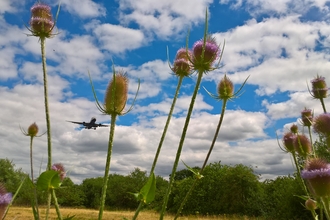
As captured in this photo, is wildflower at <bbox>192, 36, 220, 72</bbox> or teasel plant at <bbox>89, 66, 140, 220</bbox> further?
wildflower at <bbox>192, 36, 220, 72</bbox>

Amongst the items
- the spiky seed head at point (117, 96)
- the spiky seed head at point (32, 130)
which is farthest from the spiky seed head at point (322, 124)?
the spiky seed head at point (32, 130)

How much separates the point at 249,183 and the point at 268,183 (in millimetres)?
2286

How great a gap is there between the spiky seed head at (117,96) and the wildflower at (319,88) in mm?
4088

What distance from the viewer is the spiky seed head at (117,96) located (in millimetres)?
2787

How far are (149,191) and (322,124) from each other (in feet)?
8.77

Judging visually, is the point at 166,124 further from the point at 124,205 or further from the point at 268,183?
the point at 124,205

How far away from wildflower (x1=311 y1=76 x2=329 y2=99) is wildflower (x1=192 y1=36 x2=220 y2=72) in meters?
3.28

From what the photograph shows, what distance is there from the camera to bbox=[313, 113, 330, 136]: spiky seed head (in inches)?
160

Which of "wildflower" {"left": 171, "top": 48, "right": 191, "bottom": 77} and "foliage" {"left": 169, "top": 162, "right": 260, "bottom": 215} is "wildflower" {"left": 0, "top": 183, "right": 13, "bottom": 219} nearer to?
"wildflower" {"left": 171, "top": 48, "right": 191, "bottom": 77}

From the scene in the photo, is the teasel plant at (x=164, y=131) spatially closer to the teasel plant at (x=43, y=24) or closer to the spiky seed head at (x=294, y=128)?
the teasel plant at (x=43, y=24)

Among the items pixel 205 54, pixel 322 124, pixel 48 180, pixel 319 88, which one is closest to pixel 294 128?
pixel 319 88

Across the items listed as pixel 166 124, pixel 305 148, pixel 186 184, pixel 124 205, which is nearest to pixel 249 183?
pixel 186 184

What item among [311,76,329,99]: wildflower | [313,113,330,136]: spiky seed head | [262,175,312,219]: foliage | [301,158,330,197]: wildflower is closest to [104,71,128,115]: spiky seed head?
[301,158,330,197]: wildflower

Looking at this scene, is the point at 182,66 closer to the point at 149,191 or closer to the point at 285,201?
the point at 149,191
